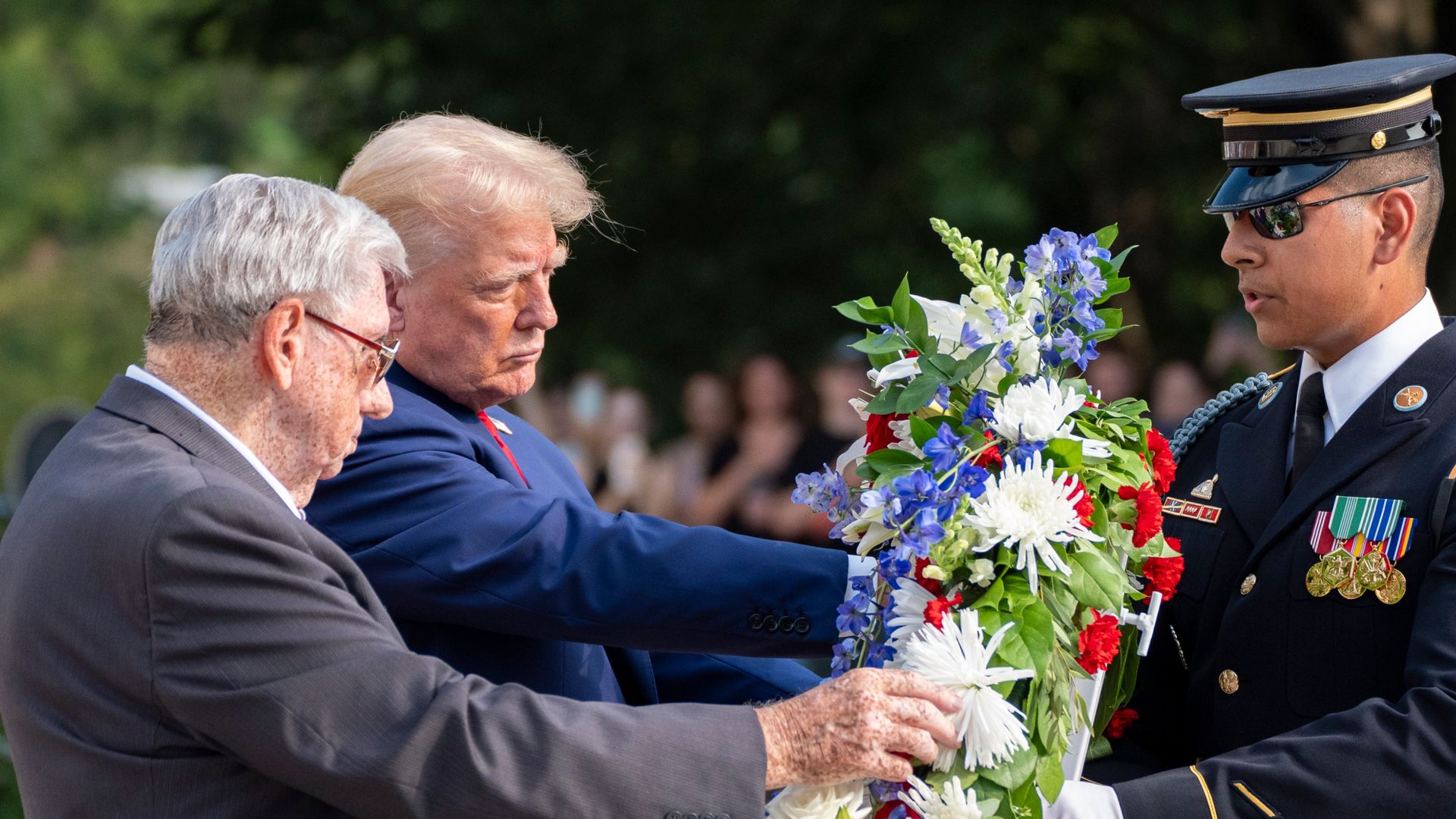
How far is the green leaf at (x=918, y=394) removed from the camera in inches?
103

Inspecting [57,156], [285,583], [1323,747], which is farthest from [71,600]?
[57,156]

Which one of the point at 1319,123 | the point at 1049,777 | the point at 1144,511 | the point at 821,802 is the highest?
the point at 1319,123

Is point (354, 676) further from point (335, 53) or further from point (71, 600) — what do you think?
point (335, 53)

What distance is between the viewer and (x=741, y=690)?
3510 mm

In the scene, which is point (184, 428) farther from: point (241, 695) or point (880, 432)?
point (880, 432)

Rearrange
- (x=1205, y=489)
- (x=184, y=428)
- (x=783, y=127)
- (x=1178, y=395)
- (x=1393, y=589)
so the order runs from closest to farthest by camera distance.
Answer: (x=184, y=428) < (x=1393, y=589) < (x=1205, y=489) < (x=1178, y=395) < (x=783, y=127)

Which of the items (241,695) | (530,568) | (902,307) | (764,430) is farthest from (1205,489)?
(764,430)

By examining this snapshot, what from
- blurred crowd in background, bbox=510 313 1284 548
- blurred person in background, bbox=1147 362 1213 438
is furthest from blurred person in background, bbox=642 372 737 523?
blurred person in background, bbox=1147 362 1213 438

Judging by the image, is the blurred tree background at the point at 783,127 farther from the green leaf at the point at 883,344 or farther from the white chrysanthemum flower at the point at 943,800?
the white chrysanthemum flower at the point at 943,800

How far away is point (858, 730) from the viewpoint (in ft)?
7.89

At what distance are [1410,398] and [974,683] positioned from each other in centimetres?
114

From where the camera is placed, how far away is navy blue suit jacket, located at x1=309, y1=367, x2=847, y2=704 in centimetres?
289

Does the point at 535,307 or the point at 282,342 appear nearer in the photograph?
the point at 282,342

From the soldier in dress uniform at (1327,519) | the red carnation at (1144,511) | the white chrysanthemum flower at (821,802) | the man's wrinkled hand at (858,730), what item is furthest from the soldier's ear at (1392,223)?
the white chrysanthemum flower at (821,802)
